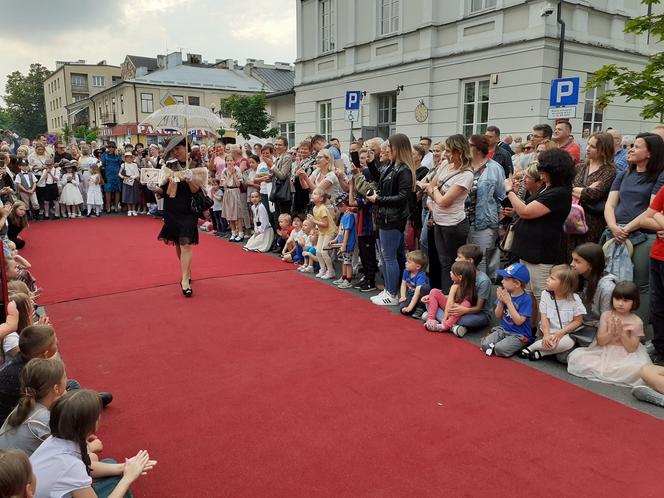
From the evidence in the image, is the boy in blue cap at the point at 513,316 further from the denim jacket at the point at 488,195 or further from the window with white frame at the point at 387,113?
the window with white frame at the point at 387,113

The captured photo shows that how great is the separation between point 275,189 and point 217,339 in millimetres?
4560

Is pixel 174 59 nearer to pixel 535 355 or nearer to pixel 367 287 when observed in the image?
pixel 367 287

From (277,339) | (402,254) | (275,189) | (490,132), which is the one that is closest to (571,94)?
(490,132)

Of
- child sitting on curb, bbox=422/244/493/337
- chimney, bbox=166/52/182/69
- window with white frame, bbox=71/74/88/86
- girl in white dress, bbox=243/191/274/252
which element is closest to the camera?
child sitting on curb, bbox=422/244/493/337

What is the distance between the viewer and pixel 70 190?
14070mm

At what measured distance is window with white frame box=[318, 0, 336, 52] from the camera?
19562 millimetres

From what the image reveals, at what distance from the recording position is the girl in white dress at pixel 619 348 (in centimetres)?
411

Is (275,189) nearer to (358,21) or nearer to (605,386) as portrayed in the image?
(605,386)

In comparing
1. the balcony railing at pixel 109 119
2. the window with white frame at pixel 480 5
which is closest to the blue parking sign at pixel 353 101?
the window with white frame at pixel 480 5

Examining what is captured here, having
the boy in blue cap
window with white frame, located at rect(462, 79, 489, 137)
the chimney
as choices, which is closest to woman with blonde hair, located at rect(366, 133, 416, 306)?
the boy in blue cap

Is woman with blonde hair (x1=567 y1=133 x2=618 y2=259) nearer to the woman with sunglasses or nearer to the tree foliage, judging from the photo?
the woman with sunglasses

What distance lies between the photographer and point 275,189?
9297mm

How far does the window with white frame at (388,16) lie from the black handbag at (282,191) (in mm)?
10031

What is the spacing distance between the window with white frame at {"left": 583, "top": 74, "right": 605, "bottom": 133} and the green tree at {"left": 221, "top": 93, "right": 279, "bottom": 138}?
618 inches
